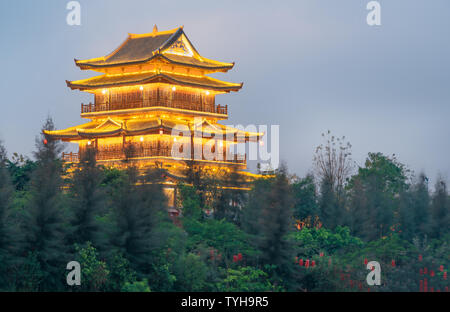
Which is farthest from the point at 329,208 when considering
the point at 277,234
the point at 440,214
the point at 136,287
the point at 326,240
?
the point at 136,287

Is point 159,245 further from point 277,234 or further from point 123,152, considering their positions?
point 123,152

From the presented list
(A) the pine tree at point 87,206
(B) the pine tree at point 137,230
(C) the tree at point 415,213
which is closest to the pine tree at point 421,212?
(C) the tree at point 415,213

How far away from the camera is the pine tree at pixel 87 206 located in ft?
86.8

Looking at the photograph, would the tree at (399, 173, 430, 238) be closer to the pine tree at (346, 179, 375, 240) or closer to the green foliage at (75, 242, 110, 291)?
the pine tree at (346, 179, 375, 240)

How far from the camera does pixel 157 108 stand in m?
46.5

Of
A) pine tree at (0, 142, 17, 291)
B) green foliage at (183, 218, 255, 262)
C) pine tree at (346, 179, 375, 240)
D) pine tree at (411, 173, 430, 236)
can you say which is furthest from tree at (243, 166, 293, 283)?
pine tree at (411, 173, 430, 236)

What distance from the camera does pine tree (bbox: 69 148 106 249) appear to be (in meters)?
26.5

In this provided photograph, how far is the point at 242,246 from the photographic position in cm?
3047

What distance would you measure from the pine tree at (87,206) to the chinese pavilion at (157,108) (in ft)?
55.9

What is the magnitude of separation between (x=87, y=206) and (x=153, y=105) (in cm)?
2070

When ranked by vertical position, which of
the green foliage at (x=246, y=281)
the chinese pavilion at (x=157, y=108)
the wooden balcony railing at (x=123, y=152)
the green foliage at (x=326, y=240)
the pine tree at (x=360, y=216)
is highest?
the chinese pavilion at (x=157, y=108)

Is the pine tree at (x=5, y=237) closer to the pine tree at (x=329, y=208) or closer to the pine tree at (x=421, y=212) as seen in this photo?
the pine tree at (x=329, y=208)

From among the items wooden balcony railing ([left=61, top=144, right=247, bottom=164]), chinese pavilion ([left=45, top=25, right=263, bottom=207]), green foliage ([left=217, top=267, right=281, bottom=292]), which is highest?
chinese pavilion ([left=45, top=25, right=263, bottom=207])
